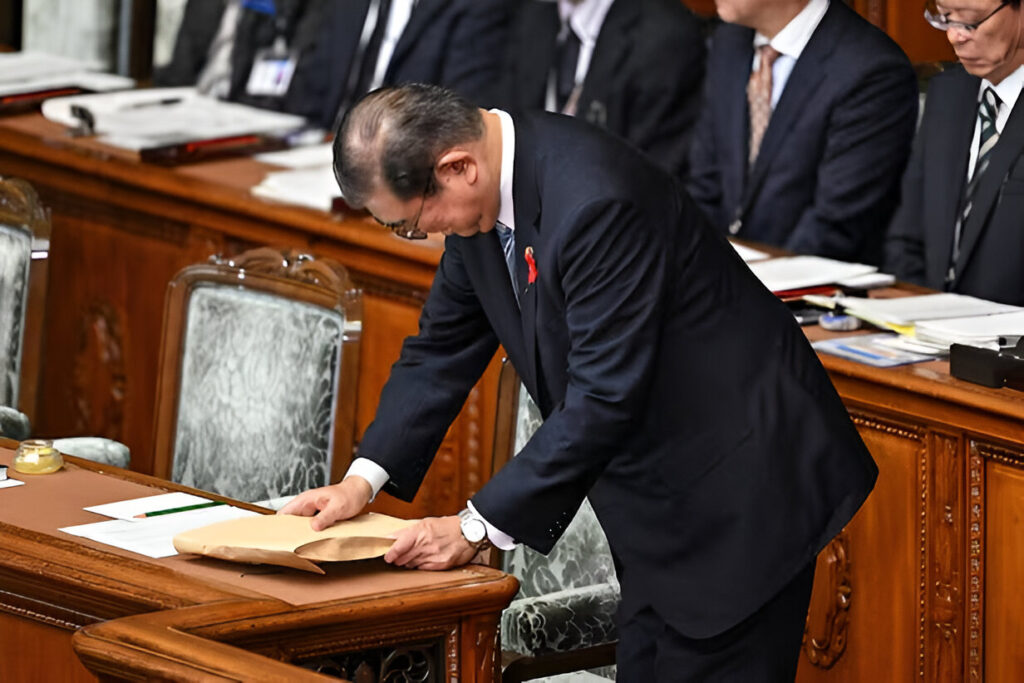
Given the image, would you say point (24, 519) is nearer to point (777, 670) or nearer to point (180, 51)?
point (777, 670)

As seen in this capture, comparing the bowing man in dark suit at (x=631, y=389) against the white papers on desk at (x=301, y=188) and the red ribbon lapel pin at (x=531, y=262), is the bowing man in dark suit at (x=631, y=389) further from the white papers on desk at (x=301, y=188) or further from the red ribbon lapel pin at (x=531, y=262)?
the white papers on desk at (x=301, y=188)

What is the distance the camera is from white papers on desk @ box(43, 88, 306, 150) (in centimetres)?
486

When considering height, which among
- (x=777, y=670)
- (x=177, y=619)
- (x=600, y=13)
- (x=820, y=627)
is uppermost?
(x=600, y=13)

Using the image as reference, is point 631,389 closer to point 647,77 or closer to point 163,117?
point 647,77

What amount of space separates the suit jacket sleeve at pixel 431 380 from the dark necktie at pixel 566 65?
2.45 metres

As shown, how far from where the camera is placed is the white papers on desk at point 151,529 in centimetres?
227

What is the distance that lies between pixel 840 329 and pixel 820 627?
1.95 feet

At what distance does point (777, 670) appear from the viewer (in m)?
2.40

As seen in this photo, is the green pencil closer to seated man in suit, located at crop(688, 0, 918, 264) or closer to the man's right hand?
the man's right hand

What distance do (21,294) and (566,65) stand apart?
6.67 ft

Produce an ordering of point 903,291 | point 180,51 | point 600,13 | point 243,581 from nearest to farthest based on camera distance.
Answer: point 243,581, point 903,291, point 600,13, point 180,51

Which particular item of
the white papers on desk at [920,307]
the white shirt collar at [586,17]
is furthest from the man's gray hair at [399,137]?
the white shirt collar at [586,17]

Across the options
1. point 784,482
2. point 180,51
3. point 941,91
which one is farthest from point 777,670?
point 180,51

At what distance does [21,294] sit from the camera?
347cm
